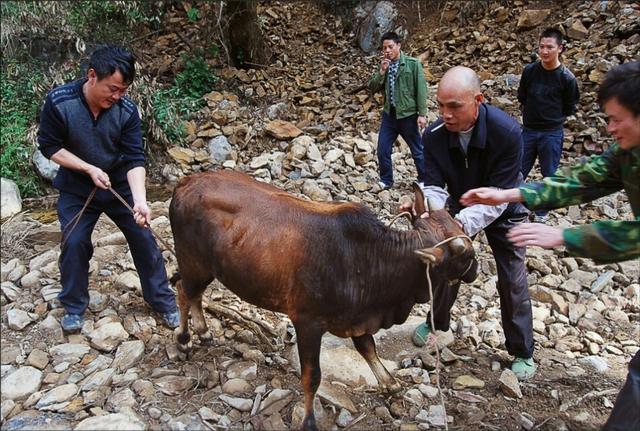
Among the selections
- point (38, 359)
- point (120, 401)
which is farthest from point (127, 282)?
point (120, 401)

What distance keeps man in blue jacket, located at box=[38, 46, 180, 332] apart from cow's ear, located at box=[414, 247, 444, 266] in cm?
214

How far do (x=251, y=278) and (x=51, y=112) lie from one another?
2.02m

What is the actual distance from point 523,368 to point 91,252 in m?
3.71

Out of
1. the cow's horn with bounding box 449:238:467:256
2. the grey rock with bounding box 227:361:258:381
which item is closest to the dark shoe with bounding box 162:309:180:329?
the grey rock with bounding box 227:361:258:381

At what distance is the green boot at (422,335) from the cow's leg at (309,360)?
1433 millimetres

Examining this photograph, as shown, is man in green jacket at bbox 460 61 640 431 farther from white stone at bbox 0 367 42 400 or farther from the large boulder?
the large boulder

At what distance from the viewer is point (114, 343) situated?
4586mm

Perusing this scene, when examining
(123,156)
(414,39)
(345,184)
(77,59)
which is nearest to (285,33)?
(414,39)

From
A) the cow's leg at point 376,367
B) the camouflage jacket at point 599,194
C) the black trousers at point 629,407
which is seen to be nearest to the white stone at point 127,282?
the cow's leg at point 376,367

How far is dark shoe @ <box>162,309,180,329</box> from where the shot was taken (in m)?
4.87

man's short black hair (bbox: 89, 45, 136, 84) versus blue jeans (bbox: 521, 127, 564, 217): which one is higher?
man's short black hair (bbox: 89, 45, 136, 84)

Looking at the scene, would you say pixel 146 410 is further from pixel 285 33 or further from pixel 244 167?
pixel 285 33

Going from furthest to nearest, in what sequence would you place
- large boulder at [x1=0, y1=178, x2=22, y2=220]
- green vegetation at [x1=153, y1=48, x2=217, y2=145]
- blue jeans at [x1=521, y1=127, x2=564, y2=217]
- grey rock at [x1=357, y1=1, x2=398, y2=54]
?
1. grey rock at [x1=357, y1=1, x2=398, y2=54]
2. green vegetation at [x1=153, y1=48, x2=217, y2=145]
3. blue jeans at [x1=521, y1=127, x2=564, y2=217]
4. large boulder at [x1=0, y1=178, x2=22, y2=220]

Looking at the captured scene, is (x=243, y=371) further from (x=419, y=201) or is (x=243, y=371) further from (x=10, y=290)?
(x=10, y=290)
